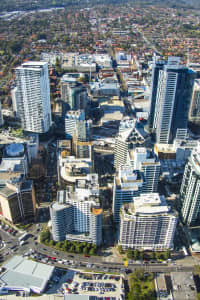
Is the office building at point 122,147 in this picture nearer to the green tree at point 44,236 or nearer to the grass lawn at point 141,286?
A: the green tree at point 44,236

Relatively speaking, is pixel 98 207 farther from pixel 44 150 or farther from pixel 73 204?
pixel 44 150

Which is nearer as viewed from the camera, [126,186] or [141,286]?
[141,286]

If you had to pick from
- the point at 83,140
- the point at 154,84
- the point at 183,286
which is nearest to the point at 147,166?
the point at 183,286

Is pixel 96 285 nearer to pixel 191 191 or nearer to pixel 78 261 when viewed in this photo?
pixel 78 261

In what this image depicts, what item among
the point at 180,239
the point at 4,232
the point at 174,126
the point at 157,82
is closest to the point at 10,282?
the point at 4,232

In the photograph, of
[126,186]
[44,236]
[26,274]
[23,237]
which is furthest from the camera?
[23,237]

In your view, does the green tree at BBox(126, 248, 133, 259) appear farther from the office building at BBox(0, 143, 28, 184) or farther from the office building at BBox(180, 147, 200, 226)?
the office building at BBox(0, 143, 28, 184)
